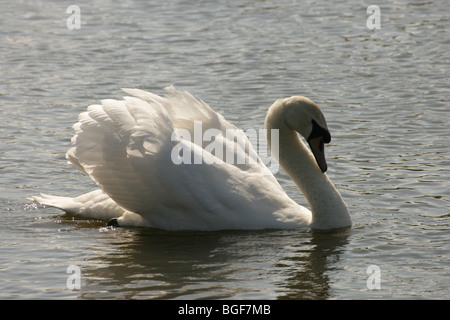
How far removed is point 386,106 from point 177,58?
463 centimetres

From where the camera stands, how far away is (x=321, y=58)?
1598 cm

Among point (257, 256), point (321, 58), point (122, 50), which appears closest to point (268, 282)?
point (257, 256)

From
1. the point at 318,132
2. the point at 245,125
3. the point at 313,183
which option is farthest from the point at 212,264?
the point at 245,125

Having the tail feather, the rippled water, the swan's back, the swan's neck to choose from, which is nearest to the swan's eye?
the swan's neck

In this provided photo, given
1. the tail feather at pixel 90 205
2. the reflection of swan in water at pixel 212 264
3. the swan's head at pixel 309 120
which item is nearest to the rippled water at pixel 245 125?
the reflection of swan in water at pixel 212 264

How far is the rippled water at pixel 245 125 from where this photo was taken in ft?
26.1

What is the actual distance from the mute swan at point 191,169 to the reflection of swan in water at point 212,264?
190 mm

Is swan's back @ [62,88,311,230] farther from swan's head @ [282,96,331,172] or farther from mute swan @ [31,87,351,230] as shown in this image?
swan's head @ [282,96,331,172]

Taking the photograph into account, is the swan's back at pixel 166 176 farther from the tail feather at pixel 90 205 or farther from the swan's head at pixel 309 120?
the swan's head at pixel 309 120

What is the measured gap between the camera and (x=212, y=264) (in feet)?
27.1

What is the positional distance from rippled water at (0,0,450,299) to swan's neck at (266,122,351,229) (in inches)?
7.1

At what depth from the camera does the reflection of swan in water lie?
7.60 metres

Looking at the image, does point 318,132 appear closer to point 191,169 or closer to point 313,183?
point 313,183
